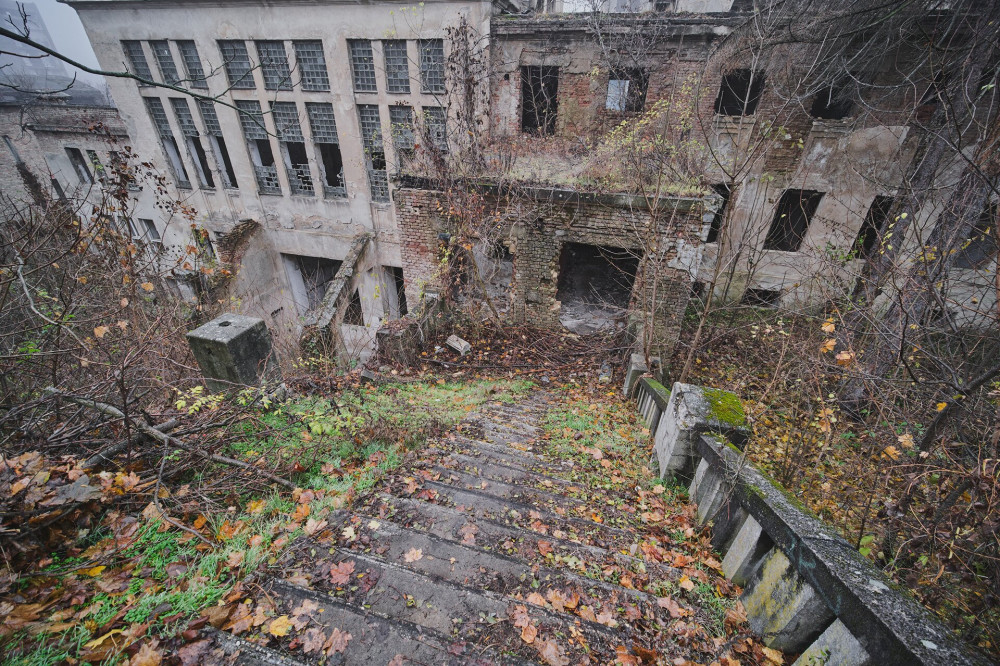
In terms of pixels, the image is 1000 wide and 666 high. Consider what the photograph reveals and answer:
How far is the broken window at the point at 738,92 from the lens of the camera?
31.3 feet

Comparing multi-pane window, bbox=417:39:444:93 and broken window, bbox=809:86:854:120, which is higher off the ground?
multi-pane window, bbox=417:39:444:93

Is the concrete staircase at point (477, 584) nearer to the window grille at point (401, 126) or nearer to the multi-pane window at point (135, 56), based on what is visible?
the window grille at point (401, 126)

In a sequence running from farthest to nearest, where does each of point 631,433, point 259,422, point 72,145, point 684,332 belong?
point 72,145, point 684,332, point 631,433, point 259,422

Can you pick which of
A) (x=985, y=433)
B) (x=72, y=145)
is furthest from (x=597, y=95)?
(x=72, y=145)

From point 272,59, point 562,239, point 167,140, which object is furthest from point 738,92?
point 167,140

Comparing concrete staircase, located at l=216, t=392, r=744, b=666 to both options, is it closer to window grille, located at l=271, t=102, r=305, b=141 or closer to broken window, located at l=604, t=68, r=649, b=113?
broken window, located at l=604, t=68, r=649, b=113

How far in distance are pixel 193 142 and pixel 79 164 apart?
268 inches

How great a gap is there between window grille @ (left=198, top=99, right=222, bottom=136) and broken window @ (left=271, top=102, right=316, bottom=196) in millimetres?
1981

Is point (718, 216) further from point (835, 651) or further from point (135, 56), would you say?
point (135, 56)

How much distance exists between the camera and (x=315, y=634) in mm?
1869

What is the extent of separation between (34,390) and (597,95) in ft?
38.6

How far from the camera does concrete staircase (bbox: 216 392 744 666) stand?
1.90 metres

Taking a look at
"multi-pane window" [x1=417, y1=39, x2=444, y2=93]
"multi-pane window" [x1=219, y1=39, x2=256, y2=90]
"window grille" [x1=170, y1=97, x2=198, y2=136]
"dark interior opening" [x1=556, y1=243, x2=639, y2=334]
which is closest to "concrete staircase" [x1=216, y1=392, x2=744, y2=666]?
"dark interior opening" [x1=556, y1=243, x2=639, y2=334]

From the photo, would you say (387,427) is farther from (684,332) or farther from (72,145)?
(72,145)
